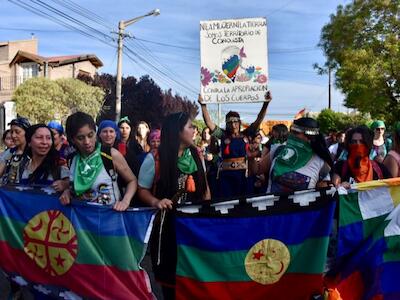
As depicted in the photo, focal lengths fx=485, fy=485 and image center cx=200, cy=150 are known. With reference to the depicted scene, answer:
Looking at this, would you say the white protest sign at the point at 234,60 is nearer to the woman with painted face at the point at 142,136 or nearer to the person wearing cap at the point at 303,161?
the woman with painted face at the point at 142,136

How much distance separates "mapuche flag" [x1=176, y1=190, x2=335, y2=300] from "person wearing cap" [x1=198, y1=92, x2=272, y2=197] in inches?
109

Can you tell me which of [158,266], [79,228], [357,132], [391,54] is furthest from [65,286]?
[391,54]

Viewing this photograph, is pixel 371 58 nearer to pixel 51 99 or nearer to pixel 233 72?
pixel 233 72

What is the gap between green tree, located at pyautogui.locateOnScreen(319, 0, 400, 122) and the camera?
22.2 metres

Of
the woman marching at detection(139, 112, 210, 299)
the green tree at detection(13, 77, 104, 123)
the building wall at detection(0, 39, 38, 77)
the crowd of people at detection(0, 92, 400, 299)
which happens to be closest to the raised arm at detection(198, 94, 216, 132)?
the crowd of people at detection(0, 92, 400, 299)

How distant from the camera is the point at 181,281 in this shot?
11.7 feet

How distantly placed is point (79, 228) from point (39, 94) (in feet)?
103

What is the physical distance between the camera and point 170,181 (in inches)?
139

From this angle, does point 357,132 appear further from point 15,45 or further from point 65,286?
point 15,45

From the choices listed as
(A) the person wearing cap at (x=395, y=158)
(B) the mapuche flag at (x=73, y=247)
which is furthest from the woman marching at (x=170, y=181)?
(A) the person wearing cap at (x=395, y=158)

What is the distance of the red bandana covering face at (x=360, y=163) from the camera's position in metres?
4.31

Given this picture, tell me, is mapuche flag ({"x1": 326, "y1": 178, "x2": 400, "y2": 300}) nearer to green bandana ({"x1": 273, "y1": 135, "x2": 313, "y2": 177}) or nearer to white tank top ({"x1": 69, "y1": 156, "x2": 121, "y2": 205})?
green bandana ({"x1": 273, "y1": 135, "x2": 313, "y2": 177})

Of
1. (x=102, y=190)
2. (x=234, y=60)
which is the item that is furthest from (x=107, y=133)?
(x=102, y=190)

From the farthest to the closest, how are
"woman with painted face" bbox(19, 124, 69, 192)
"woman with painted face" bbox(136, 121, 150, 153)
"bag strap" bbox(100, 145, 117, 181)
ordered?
1. "woman with painted face" bbox(136, 121, 150, 153)
2. "woman with painted face" bbox(19, 124, 69, 192)
3. "bag strap" bbox(100, 145, 117, 181)
